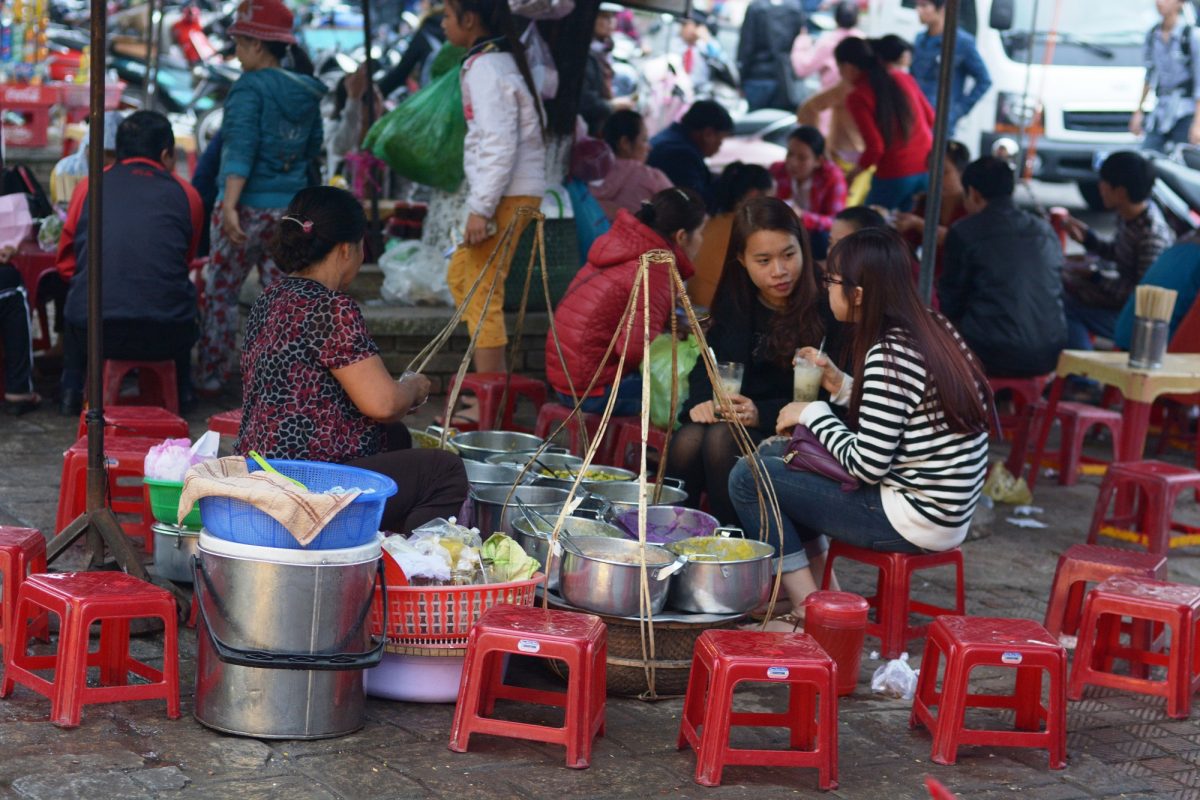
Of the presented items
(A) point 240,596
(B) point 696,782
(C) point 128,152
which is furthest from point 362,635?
(C) point 128,152

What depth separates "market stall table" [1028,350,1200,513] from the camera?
6.05 metres

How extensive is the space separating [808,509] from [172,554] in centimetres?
195

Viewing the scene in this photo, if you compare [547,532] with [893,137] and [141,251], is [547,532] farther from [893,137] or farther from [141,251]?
[893,137]

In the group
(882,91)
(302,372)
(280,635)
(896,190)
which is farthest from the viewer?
(896,190)

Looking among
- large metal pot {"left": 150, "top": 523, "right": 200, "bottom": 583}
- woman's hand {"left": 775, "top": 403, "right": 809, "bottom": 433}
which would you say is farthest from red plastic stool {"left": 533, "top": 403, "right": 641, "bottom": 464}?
large metal pot {"left": 150, "top": 523, "right": 200, "bottom": 583}

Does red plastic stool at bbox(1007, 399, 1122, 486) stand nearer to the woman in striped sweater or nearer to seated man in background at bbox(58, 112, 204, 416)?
the woman in striped sweater

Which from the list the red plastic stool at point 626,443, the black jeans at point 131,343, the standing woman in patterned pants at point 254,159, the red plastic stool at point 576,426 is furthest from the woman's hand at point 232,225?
the red plastic stool at point 626,443

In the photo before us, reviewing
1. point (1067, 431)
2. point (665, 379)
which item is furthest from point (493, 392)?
point (1067, 431)

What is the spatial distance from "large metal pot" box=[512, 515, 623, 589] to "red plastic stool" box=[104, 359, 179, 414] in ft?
8.87

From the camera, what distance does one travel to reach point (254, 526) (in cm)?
362

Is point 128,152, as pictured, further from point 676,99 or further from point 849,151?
point 676,99

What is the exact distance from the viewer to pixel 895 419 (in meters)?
4.34

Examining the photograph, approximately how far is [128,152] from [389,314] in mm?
1500

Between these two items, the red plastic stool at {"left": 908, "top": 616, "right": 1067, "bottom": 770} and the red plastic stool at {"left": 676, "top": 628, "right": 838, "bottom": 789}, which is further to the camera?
the red plastic stool at {"left": 908, "top": 616, "right": 1067, "bottom": 770}
